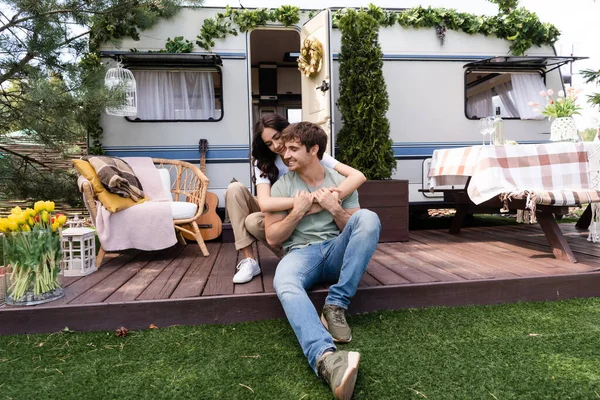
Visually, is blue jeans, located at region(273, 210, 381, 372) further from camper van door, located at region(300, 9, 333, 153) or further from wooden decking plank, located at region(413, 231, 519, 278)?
camper van door, located at region(300, 9, 333, 153)

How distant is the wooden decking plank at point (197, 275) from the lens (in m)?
2.18

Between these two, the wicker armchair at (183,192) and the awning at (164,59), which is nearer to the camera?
the wicker armchair at (183,192)

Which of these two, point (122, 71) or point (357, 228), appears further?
point (122, 71)

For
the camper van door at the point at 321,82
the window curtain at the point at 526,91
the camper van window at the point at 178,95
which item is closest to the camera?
the camper van door at the point at 321,82

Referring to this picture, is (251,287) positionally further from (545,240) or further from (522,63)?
(522,63)

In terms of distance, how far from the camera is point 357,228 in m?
1.87

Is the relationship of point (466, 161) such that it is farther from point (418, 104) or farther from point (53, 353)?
point (53, 353)

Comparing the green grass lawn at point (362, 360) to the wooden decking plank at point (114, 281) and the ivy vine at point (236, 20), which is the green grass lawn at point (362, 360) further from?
the ivy vine at point (236, 20)

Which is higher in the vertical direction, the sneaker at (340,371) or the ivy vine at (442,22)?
the ivy vine at (442,22)

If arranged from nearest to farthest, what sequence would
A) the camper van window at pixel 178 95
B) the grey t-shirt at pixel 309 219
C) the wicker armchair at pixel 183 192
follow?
the grey t-shirt at pixel 309 219, the wicker armchair at pixel 183 192, the camper van window at pixel 178 95

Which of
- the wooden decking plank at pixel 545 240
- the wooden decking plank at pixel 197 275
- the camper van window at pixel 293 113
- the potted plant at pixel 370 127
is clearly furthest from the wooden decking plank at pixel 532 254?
the camper van window at pixel 293 113

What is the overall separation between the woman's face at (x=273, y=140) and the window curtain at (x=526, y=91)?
13.4 ft

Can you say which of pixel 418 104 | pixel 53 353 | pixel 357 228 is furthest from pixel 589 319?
pixel 418 104

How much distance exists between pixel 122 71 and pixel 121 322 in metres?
3.19
